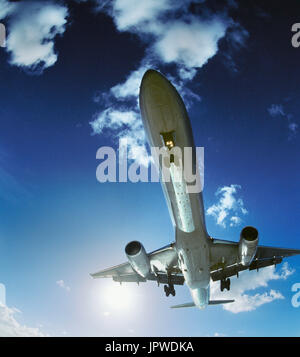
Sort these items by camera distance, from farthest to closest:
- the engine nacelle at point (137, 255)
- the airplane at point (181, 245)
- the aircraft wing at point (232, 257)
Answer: the aircraft wing at point (232, 257), the engine nacelle at point (137, 255), the airplane at point (181, 245)

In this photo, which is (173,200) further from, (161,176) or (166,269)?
(166,269)

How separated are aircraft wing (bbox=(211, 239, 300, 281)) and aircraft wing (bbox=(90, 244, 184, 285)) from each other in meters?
2.58

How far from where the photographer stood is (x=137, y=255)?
1617 centimetres

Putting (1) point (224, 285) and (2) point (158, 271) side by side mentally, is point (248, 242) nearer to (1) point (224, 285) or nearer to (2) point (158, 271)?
(1) point (224, 285)

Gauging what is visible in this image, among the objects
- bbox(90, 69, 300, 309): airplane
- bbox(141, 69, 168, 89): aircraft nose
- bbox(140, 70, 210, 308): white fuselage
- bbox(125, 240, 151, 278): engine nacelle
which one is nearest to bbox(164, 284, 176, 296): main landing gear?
bbox(90, 69, 300, 309): airplane

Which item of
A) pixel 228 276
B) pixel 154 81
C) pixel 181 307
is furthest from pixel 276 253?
pixel 154 81

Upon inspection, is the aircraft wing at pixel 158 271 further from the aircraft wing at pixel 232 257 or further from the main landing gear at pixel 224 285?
the main landing gear at pixel 224 285

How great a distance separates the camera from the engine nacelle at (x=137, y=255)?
16.2m

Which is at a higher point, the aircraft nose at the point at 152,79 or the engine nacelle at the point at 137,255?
the aircraft nose at the point at 152,79

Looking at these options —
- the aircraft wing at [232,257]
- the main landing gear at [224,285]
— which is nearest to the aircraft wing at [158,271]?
the aircraft wing at [232,257]

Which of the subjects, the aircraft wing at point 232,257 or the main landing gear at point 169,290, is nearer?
the aircraft wing at point 232,257

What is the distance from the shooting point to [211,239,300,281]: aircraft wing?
17766 millimetres

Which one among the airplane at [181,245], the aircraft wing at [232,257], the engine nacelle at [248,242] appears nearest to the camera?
the airplane at [181,245]

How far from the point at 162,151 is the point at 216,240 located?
24.9 ft
